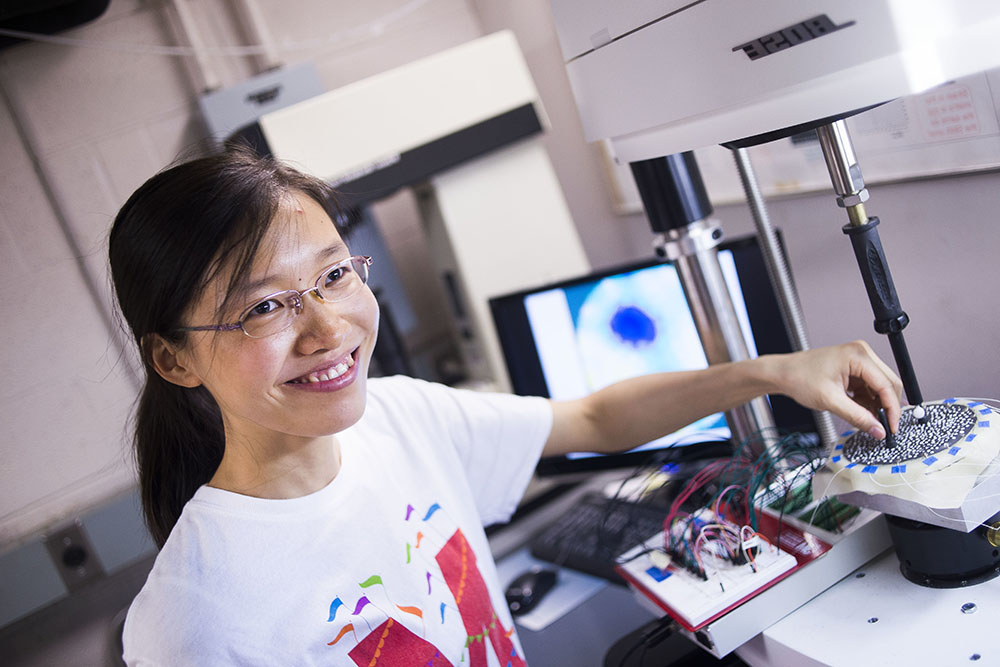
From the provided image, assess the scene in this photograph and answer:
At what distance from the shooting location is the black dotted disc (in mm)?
758

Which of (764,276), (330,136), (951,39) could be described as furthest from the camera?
(330,136)

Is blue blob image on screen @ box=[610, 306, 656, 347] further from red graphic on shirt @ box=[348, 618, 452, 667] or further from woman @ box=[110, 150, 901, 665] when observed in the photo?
red graphic on shirt @ box=[348, 618, 452, 667]

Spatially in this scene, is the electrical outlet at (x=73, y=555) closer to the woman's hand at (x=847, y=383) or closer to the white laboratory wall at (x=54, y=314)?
the white laboratory wall at (x=54, y=314)

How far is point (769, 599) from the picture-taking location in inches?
32.8

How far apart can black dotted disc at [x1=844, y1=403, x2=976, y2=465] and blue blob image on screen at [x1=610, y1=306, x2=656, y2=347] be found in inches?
21.2

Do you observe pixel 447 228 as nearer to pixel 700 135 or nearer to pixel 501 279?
pixel 501 279

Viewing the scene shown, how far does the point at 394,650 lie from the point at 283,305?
0.38 meters

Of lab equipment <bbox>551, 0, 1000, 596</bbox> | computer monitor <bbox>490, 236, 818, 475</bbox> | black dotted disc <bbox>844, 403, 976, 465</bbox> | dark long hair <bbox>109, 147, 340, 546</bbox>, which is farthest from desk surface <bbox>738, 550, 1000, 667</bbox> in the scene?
dark long hair <bbox>109, 147, 340, 546</bbox>

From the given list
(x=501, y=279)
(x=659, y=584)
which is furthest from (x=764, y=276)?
(x=501, y=279)

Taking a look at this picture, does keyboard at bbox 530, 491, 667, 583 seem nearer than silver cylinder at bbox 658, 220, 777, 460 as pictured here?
No

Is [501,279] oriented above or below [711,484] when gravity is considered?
above

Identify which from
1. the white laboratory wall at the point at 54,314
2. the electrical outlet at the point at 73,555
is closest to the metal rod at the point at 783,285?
the white laboratory wall at the point at 54,314

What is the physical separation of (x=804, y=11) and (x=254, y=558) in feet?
2.27

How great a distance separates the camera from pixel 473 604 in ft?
3.23
